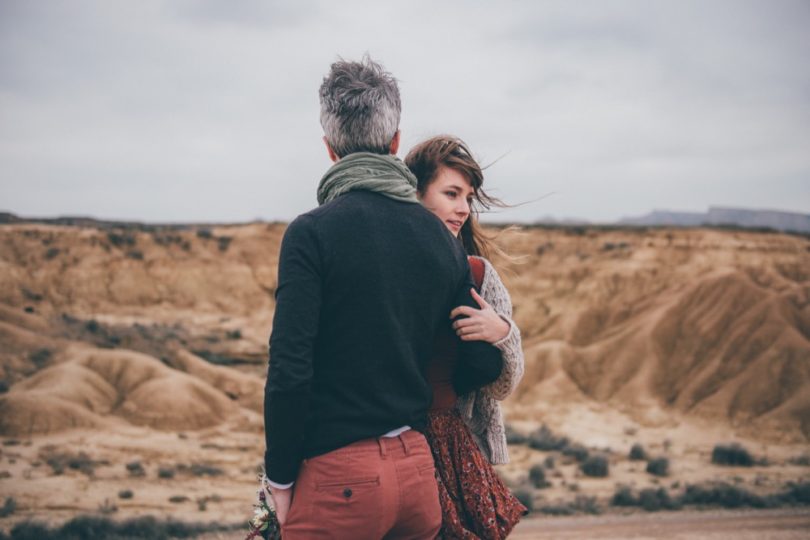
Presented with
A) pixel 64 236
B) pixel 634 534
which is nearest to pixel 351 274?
pixel 634 534

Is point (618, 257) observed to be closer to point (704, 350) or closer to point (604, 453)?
point (704, 350)

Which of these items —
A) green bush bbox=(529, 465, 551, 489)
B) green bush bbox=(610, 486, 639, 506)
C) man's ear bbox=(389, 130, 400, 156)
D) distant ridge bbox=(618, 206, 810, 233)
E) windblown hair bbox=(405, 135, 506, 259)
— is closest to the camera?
man's ear bbox=(389, 130, 400, 156)

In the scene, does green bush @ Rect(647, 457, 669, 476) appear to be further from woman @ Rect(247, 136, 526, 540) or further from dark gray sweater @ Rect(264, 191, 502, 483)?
dark gray sweater @ Rect(264, 191, 502, 483)

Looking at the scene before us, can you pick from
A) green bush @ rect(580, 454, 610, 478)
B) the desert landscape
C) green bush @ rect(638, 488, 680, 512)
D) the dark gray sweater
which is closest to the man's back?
the dark gray sweater

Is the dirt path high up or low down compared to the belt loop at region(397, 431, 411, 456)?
down

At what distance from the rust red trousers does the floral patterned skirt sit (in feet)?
0.92

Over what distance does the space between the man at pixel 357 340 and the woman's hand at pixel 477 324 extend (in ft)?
0.35

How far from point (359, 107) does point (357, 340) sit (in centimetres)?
75

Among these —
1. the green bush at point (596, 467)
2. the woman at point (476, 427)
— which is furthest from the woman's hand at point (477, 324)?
the green bush at point (596, 467)

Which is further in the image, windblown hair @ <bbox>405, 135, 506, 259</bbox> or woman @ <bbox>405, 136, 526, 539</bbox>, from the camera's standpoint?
windblown hair @ <bbox>405, 135, 506, 259</bbox>

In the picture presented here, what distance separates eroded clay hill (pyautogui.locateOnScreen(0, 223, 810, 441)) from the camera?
21.2m

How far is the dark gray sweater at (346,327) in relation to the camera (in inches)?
84.9

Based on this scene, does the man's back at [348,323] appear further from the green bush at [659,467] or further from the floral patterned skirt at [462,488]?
the green bush at [659,467]

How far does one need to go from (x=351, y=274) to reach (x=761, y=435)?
71.2 feet
